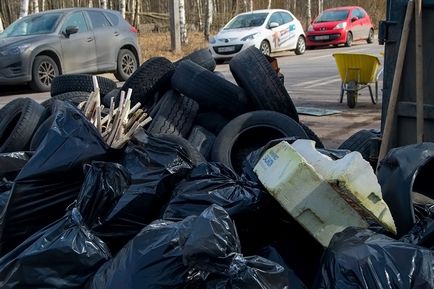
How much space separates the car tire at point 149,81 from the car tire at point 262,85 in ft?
2.16

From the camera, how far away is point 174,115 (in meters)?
4.69

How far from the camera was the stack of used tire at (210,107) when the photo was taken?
4.37 m

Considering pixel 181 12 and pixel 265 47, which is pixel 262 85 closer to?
pixel 265 47

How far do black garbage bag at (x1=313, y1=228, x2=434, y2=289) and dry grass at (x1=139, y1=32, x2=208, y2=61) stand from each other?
16.5 meters

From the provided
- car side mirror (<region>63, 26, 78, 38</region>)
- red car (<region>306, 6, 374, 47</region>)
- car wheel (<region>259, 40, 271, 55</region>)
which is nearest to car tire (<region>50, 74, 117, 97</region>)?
car side mirror (<region>63, 26, 78, 38</region>)

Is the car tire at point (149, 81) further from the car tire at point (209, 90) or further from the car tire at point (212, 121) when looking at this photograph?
A: the car tire at point (212, 121)

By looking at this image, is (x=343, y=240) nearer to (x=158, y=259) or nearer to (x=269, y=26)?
(x=158, y=259)

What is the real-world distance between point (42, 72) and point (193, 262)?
1043cm

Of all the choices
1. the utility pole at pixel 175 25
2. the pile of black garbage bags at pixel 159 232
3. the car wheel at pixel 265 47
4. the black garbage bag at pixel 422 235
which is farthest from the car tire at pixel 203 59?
the utility pole at pixel 175 25

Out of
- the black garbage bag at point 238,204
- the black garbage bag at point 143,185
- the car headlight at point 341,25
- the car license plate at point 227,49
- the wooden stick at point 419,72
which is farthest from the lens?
the car headlight at point 341,25

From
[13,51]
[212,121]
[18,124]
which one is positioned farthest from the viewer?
[13,51]

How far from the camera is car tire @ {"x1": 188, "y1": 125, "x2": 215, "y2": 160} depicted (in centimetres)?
451

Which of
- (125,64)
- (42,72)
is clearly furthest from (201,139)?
(125,64)

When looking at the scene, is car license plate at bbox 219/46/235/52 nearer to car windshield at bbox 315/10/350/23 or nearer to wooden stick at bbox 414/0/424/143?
car windshield at bbox 315/10/350/23
